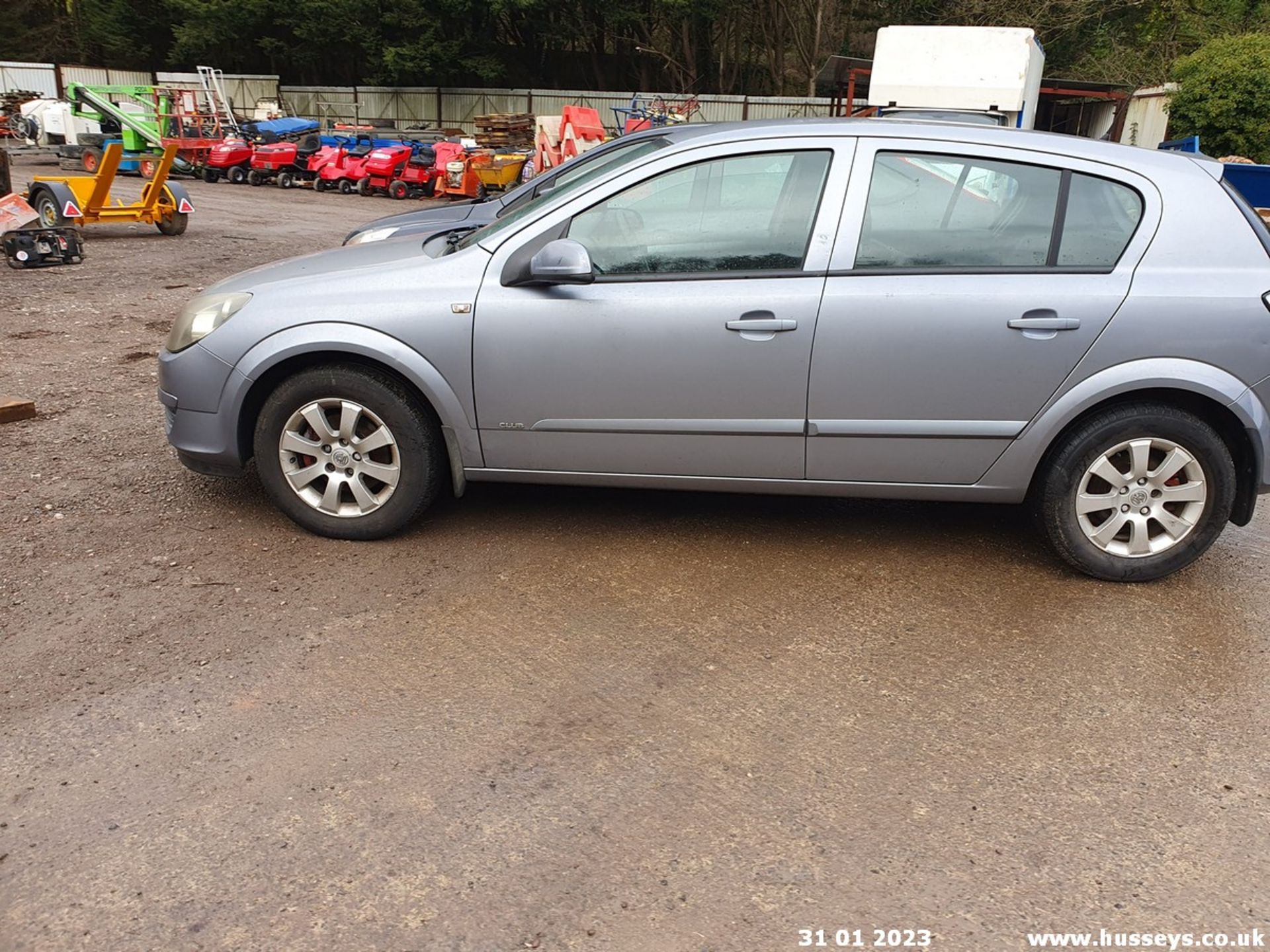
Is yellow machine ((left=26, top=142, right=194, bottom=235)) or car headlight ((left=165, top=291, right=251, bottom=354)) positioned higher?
car headlight ((left=165, top=291, right=251, bottom=354))

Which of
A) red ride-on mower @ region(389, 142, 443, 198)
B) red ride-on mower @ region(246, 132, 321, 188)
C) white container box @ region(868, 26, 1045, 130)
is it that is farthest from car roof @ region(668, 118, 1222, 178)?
red ride-on mower @ region(246, 132, 321, 188)

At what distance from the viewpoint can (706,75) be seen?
3725 cm

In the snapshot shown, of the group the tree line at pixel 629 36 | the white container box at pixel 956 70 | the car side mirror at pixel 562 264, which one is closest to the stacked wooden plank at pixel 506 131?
the tree line at pixel 629 36

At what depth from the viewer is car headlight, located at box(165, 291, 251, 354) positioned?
14.4 ft

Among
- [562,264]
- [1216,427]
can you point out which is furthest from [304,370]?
[1216,427]

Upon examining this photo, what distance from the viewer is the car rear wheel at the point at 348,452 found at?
429 centimetres

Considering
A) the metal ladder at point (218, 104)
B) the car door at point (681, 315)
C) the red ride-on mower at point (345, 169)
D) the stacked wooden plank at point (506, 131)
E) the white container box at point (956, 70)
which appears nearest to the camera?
the car door at point (681, 315)

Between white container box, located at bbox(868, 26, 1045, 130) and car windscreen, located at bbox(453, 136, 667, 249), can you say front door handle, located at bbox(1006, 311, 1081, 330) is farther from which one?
white container box, located at bbox(868, 26, 1045, 130)

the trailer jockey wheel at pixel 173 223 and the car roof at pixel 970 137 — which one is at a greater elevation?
the car roof at pixel 970 137

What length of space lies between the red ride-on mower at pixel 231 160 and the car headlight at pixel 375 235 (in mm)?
17058

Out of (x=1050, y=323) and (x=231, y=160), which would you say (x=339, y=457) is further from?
(x=231, y=160)

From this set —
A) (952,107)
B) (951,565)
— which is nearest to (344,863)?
(951,565)

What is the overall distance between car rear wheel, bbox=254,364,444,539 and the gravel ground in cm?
16

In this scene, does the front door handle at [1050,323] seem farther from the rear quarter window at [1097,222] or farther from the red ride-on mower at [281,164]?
the red ride-on mower at [281,164]
